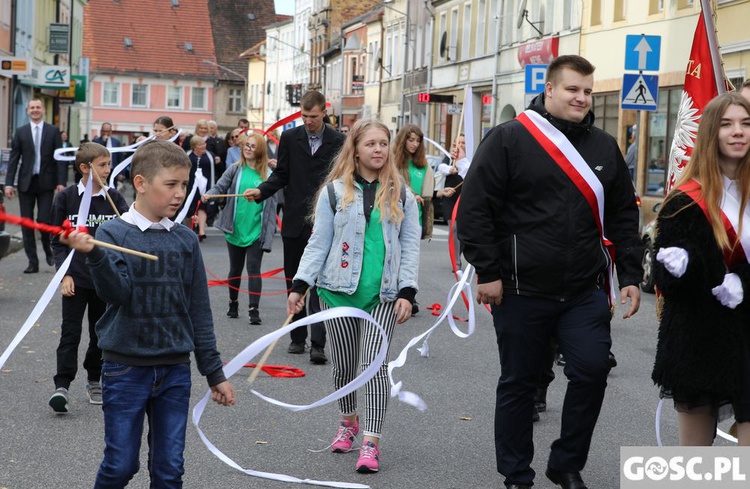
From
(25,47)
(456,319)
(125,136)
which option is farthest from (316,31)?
(456,319)

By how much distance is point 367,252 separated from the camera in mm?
6797

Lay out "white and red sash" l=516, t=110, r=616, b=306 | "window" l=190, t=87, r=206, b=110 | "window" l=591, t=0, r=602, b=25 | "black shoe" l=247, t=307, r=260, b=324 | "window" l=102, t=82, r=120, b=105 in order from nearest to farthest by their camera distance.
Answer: "white and red sash" l=516, t=110, r=616, b=306 < "black shoe" l=247, t=307, r=260, b=324 < "window" l=591, t=0, r=602, b=25 < "window" l=102, t=82, r=120, b=105 < "window" l=190, t=87, r=206, b=110

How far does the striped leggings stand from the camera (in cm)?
678

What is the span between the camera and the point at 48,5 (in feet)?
169

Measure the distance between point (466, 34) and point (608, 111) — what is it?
1803 cm

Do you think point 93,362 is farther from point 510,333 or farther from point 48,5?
point 48,5

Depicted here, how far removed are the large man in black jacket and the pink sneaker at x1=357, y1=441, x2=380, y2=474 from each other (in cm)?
79

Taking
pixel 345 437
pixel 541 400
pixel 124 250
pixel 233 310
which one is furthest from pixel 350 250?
pixel 233 310

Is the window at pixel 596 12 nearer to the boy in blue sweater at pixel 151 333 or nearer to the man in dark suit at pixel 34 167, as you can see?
the man in dark suit at pixel 34 167

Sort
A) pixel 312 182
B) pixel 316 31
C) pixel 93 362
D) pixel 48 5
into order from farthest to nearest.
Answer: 1. pixel 316 31
2. pixel 48 5
3. pixel 312 182
4. pixel 93 362

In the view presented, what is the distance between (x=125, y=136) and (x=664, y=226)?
104305 millimetres

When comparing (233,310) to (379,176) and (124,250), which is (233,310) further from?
(124,250)

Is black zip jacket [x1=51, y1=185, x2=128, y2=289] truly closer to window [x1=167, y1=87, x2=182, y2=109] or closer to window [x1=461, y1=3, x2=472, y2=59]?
window [x1=461, y1=3, x2=472, y2=59]

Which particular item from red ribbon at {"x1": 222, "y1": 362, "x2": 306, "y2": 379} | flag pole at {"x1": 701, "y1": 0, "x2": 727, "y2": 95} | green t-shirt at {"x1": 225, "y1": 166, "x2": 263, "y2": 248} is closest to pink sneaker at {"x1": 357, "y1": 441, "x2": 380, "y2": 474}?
red ribbon at {"x1": 222, "y1": 362, "x2": 306, "y2": 379}
